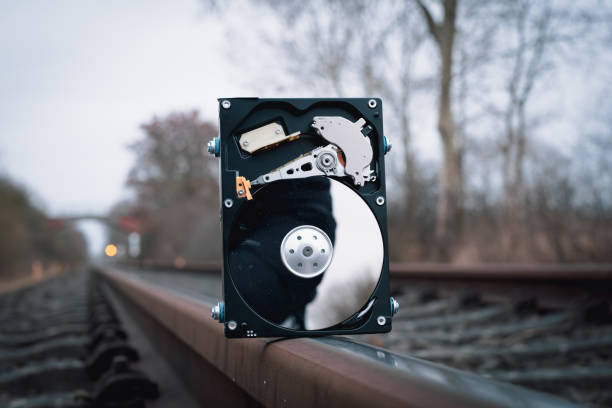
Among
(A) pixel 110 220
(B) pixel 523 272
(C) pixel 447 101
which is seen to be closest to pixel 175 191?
(A) pixel 110 220

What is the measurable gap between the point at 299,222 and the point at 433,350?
7.19ft

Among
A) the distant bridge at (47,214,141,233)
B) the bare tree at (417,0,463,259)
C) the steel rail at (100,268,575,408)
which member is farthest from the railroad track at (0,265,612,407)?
the distant bridge at (47,214,141,233)

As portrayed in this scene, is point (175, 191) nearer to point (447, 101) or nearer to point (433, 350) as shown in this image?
point (447, 101)

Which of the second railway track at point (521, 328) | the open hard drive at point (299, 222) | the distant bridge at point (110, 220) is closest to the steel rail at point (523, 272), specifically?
the second railway track at point (521, 328)

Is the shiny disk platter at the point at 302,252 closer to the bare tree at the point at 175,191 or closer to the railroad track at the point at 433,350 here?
the railroad track at the point at 433,350

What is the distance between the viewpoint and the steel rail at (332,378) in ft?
2.37

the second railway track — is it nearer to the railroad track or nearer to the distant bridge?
the railroad track

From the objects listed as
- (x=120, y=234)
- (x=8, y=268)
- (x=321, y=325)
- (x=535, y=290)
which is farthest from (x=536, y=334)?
(x=120, y=234)

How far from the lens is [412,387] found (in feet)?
2.55

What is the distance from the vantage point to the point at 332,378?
0.93 m

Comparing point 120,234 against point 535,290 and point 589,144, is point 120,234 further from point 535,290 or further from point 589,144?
point 535,290

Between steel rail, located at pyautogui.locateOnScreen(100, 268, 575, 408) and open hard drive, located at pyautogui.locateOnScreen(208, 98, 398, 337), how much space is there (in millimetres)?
93

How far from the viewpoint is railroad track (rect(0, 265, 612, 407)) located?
0.83 m

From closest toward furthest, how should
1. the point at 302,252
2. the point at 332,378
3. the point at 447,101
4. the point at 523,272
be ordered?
the point at 332,378 < the point at 302,252 < the point at 523,272 < the point at 447,101
